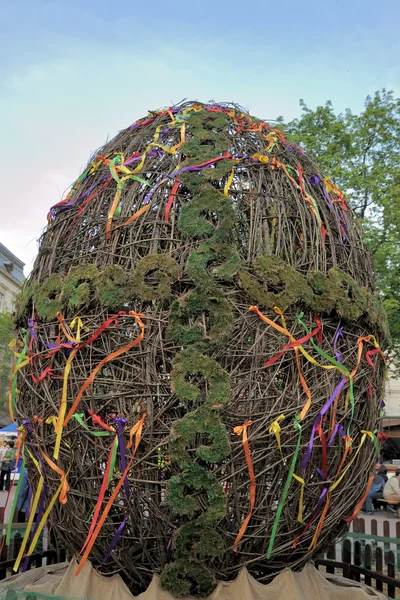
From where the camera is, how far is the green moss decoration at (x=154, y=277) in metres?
3.38

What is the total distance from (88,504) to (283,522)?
118cm

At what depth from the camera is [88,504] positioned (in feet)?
11.4

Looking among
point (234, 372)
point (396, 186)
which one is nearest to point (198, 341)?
point (234, 372)

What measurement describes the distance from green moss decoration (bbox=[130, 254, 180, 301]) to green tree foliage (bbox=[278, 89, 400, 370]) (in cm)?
1142

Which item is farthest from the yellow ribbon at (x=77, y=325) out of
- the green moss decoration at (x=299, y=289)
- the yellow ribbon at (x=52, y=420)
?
the green moss decoration at (x=299, y=289)

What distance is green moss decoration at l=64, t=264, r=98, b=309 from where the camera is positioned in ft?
11.6

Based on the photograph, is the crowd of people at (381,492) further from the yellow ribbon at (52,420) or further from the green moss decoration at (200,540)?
the yellow ribbon at (52,420)

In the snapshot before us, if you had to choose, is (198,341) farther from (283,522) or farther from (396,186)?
(396,186)

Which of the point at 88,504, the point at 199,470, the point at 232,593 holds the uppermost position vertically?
the point at 199,470

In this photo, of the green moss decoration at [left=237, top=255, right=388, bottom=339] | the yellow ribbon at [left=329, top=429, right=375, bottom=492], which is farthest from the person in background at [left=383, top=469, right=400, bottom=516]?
the green moss decoration at [left=237, top=255, right=388, bottom=339]

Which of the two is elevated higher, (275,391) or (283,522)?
(275,391)

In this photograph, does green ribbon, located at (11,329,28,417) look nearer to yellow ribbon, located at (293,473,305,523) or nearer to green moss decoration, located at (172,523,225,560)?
green moss decoration, located at (172,523,225,560)

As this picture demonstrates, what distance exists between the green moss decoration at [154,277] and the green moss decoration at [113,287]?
0.19ft

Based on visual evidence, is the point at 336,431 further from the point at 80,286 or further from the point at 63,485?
the point at 80,286
